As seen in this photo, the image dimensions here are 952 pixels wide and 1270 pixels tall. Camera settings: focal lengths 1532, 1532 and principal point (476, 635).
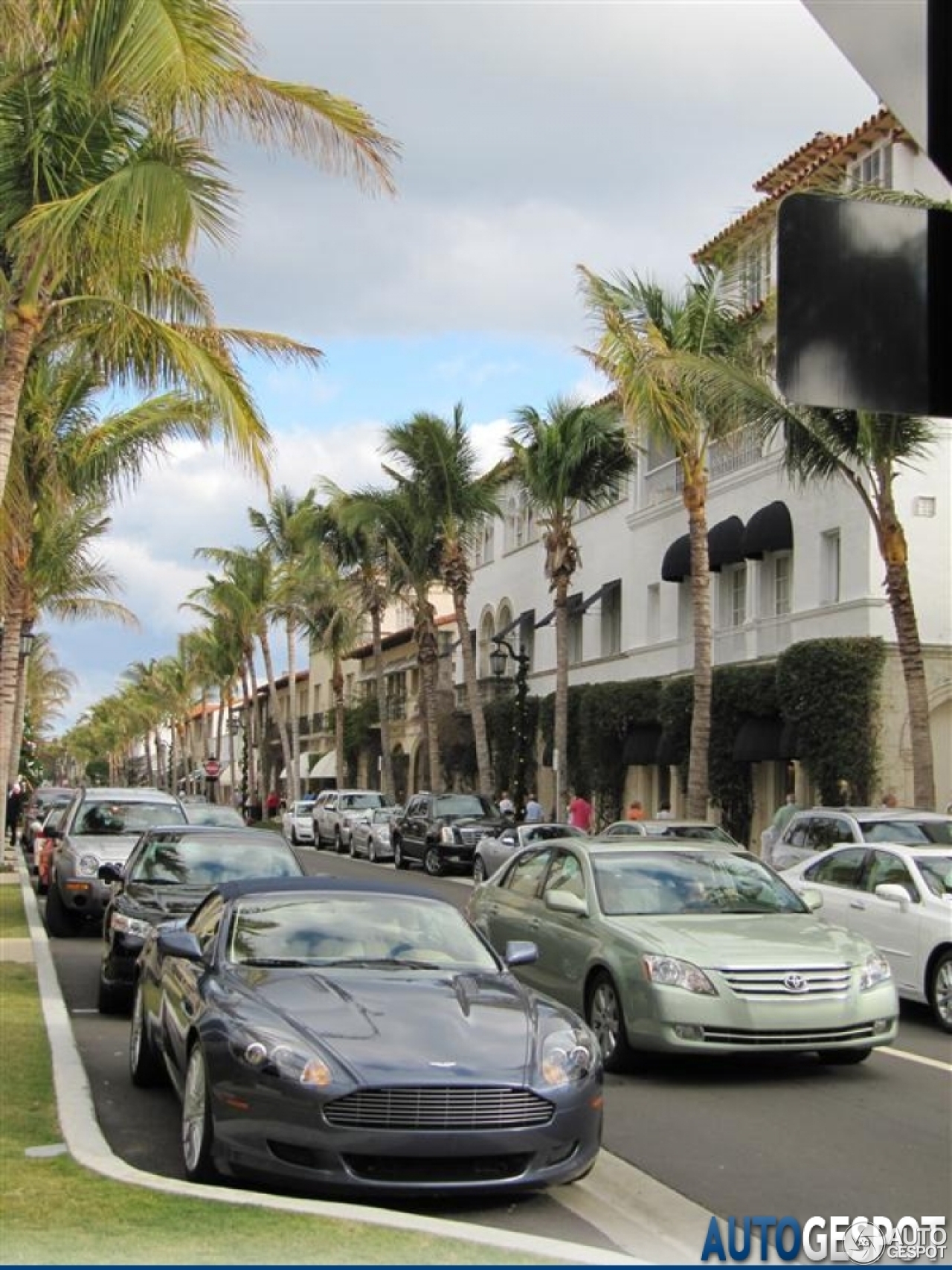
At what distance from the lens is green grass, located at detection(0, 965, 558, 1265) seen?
18.0 ft

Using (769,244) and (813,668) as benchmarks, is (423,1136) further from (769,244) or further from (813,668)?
(769,244)

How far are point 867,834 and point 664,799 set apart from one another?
21383 mm

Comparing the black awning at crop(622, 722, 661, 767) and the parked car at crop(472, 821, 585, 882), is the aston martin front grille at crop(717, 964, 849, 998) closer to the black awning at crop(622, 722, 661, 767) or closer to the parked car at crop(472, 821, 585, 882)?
the parked car at crop(472, 821, 585, 882)

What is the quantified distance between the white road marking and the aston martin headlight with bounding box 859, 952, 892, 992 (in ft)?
2.45

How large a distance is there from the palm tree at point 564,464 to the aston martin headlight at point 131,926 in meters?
22.8

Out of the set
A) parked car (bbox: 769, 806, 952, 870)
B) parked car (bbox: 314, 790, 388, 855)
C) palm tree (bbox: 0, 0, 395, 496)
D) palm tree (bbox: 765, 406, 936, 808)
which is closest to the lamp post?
parked car (bbox: 314, 790, 388, 855)

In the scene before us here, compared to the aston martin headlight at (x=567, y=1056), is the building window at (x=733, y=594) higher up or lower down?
higher up

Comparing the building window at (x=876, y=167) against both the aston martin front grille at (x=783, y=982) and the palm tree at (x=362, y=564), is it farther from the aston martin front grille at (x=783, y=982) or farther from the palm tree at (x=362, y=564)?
the palm tree at (x=362, y=564)

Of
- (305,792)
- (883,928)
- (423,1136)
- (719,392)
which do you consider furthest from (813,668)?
(305,792)

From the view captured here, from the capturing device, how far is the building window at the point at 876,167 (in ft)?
91.8

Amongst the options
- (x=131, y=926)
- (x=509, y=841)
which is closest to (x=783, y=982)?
(x=131, y=926)

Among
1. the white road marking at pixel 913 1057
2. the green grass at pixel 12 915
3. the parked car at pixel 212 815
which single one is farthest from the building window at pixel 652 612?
the white road marking at pixel 913 1057

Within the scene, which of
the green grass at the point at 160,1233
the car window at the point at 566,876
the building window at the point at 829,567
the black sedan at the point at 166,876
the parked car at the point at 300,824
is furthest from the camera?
the parked car at the point at 300,824

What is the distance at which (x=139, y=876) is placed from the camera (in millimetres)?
13414
